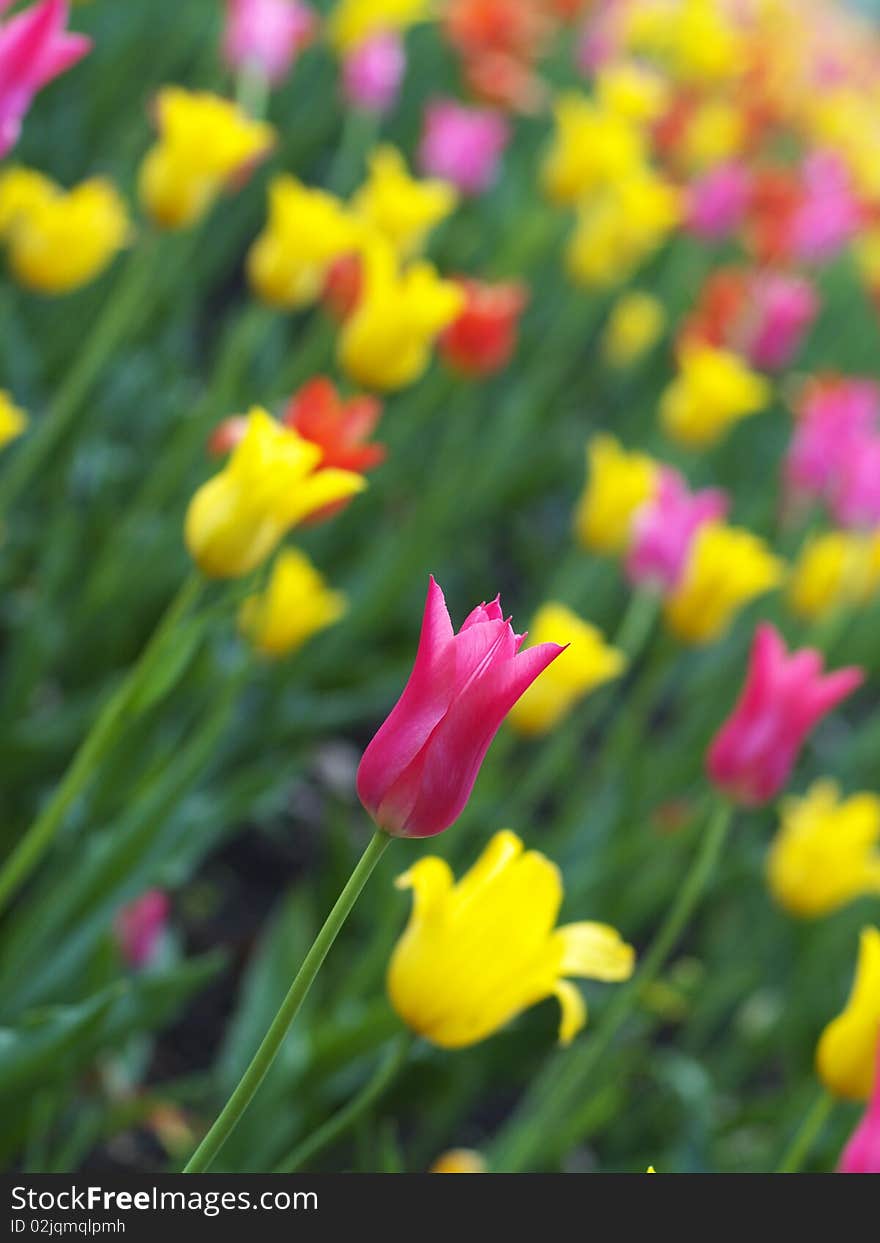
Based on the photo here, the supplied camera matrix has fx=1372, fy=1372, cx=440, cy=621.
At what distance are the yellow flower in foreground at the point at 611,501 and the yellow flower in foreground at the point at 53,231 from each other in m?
0.59

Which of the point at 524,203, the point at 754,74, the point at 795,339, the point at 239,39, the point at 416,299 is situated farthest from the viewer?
the point at 754,74

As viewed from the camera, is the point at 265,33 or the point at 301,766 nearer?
the point at 301,766

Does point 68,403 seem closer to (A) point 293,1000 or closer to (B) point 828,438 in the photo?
(A) point 293,1000

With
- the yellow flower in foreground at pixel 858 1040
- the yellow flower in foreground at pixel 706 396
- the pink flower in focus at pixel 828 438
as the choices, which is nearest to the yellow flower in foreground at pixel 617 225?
the yellow flower in foreground at pixel 706 396

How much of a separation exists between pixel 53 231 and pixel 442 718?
37.8 inches

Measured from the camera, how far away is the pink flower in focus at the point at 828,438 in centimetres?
185

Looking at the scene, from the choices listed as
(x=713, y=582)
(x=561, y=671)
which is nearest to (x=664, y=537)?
(x=713, y=582)

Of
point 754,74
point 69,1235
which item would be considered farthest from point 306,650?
point 754,74

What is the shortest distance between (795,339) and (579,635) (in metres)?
1.15

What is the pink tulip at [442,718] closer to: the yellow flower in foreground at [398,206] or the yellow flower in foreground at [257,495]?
the yellow flower in foreground at [257,495]

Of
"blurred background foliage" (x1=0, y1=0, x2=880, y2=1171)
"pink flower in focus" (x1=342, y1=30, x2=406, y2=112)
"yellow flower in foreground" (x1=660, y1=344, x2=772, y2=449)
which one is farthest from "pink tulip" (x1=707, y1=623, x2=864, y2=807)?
"pink flower in focus" (x1=342, y1=30, x2=406, y2=112)

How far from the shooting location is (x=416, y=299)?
1248mm

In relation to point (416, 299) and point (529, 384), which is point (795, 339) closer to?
point (529, 384)

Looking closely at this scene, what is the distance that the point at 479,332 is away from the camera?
1607mm
